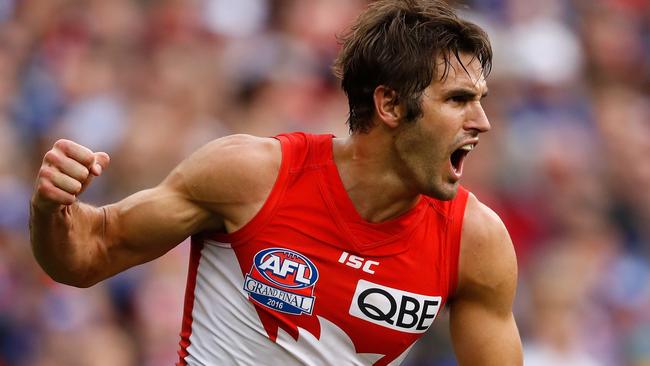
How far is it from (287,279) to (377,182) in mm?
491

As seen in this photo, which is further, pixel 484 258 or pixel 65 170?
pixel 484 258

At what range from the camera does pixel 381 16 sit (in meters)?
4.95

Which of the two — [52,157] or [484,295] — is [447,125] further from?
[52,157]

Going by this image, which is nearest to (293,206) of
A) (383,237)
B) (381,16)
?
(383,237)

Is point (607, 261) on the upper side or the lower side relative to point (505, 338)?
lower

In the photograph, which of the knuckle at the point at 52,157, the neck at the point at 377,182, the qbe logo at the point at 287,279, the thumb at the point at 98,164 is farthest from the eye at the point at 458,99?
the knuckle at the point at 52,157

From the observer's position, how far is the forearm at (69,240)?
4613 millimetres

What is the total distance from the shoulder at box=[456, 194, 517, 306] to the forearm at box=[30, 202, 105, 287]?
4.33 ft

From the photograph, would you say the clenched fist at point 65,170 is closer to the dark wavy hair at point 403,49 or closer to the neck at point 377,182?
the neck at point 377,182

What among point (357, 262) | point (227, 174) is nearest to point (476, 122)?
point (357, 262)

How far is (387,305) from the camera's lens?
15.8ft

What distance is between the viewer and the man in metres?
4.76

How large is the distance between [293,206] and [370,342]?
0.57 meters

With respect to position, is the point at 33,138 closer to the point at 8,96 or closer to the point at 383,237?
the point at 8,96
